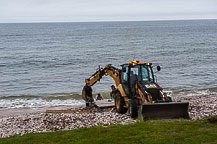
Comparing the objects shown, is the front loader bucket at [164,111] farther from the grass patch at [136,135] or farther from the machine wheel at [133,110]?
the grass patch at [136,135]

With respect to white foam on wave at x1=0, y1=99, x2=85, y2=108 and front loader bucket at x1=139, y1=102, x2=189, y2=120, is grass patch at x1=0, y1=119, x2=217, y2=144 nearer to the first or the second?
front loader bucket at x1=139, y1=102, x2=189, y2=120

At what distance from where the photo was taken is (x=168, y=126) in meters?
11.5

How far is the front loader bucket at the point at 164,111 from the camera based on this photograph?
44.0ft

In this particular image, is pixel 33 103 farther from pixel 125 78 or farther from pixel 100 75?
pixel 125 78

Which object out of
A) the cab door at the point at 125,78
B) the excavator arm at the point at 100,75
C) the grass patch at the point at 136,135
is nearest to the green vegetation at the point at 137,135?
the grass patch at the point at 136,135

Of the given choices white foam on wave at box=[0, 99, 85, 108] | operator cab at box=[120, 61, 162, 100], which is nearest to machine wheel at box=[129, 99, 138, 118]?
operator cab at box=[120, 61, 162, 100]

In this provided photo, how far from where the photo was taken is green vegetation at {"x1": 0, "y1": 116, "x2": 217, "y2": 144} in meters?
9.80

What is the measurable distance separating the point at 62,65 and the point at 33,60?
24.7 ft

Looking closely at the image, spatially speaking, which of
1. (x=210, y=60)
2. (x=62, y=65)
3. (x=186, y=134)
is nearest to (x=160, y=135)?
(x=186, y=134)

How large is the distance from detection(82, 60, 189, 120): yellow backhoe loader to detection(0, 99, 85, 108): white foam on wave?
27.6 ft

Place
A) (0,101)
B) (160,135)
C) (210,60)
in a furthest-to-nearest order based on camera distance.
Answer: (210,60)
(0,101)
(160,135)

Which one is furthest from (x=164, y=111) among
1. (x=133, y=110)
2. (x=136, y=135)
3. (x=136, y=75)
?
(x=136, y=135)

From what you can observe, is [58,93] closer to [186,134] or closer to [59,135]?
[59,135]

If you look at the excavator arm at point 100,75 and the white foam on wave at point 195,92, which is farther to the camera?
the white foam on wave at point 195,92
